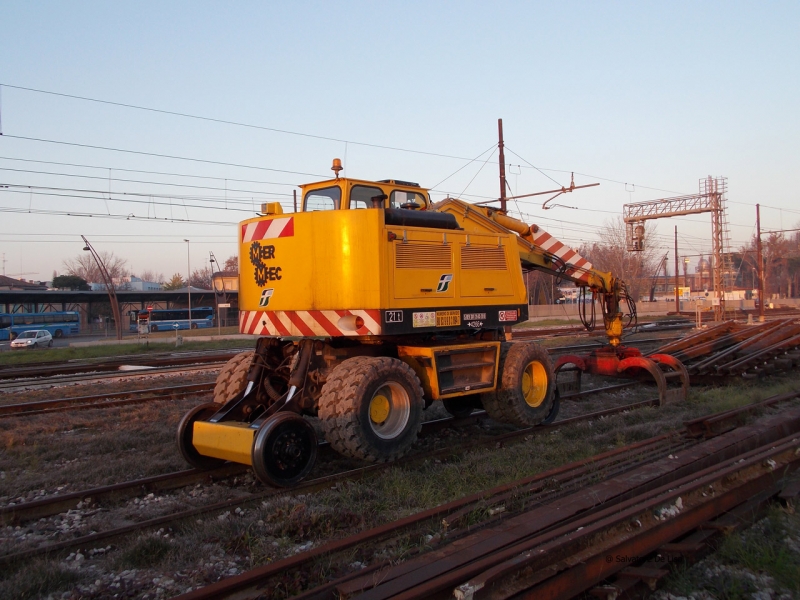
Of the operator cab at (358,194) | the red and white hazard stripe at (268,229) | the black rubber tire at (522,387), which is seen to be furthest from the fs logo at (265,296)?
the black rubber tire at (522,387)

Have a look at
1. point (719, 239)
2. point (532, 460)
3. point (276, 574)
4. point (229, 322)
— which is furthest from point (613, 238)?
point (276, 574)

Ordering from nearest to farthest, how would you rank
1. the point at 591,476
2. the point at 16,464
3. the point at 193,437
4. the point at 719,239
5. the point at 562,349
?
the point at 591,476 → the point at 193,437 → the point at 16,464 → the point at 562,349 → the point at 719,239

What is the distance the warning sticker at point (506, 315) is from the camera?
8.29 m

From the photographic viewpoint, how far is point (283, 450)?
6.12m

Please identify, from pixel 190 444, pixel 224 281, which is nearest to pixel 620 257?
pixel 224 281

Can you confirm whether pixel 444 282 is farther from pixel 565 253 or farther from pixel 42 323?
pixel 42 323

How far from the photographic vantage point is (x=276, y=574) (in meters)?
4.12

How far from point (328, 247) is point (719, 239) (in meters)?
33.7

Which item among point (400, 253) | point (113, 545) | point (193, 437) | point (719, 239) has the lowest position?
point (113, 545)

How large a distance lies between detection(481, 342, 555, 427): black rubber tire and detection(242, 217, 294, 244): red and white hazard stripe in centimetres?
331

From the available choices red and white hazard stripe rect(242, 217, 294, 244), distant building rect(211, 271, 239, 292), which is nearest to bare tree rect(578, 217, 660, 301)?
distant building rect(211, 271, 239, 292)

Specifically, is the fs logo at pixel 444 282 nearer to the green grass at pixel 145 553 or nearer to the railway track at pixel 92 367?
the green grass at pixel 145 553

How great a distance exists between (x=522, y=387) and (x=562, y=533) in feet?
13.3

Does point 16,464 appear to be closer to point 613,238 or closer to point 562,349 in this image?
point 562,349
